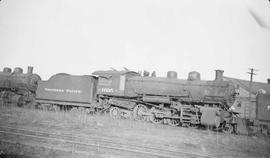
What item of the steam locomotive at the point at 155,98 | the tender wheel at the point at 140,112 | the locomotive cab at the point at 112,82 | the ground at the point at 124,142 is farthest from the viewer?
the locomotive cab at the point at 112,82

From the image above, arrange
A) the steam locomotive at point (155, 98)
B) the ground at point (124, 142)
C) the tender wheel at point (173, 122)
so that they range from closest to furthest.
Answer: the ground at point (124, 142), the steam locomotive at point (155, 98), the tender wheel at point (173, 122)

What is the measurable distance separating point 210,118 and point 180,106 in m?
1.44

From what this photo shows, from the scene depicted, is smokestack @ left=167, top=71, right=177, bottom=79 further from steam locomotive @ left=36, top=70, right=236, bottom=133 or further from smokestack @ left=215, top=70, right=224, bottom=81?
smokestack @ left=215, top=70, right=224, bottom=81

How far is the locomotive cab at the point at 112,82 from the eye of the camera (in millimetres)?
12336

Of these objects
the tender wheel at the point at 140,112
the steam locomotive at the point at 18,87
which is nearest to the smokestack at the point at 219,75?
the tender wheel at the point at 140,112

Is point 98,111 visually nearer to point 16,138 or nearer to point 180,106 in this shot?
point 180,106

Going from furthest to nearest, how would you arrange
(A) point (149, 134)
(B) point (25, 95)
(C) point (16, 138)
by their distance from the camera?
(B) point (25, 95) → (A) point (149, 134) → (C) point (16, 138)

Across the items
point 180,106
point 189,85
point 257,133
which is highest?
point 189,85

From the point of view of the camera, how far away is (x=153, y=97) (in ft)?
37.8

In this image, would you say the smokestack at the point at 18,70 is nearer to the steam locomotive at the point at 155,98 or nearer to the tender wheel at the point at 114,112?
the steam locomotive at the point at 155,98

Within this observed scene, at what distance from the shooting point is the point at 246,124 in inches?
423

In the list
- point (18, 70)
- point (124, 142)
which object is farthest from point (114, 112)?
point (18, 70)

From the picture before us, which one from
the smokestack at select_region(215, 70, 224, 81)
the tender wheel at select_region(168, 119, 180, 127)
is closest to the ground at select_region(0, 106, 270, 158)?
the tender wheel at select_region(168, 119, 180, 127)

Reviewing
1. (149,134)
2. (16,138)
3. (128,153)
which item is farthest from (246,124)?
(16,138)
